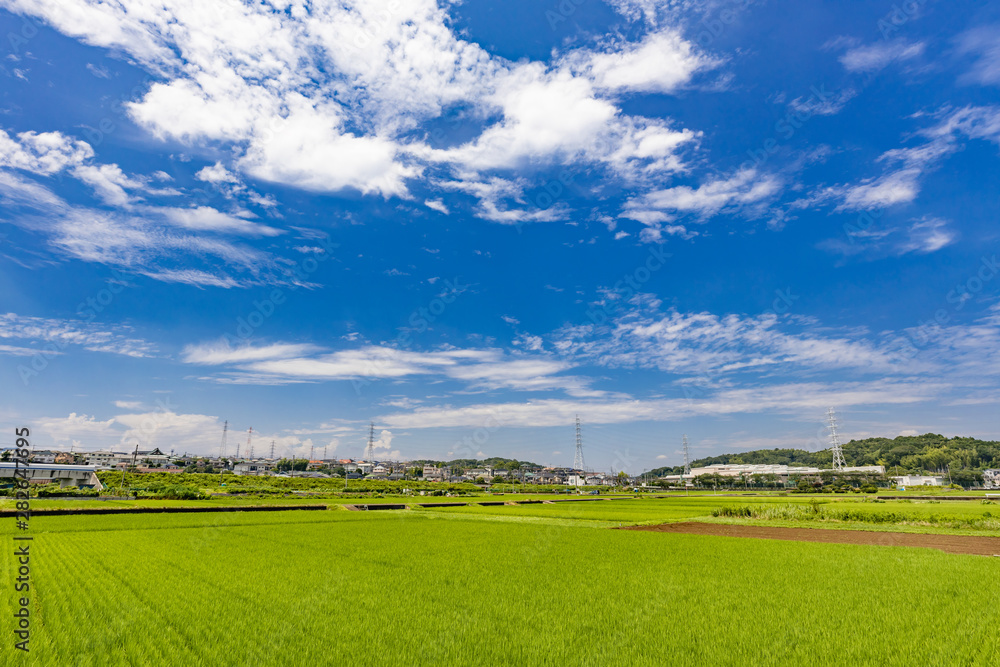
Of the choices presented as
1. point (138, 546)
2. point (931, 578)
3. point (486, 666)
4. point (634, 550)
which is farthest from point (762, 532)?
point (138, 546)

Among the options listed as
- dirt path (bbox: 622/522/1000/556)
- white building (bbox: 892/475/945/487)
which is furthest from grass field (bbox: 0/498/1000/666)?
white building (bbox: 892/475/945/487)

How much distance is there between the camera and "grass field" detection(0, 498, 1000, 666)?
9.14 metres

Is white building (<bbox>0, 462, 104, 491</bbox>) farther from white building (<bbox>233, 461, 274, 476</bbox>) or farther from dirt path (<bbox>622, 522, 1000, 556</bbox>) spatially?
dirt path (<bbox>622, 522, 1000, 556</bbox>)

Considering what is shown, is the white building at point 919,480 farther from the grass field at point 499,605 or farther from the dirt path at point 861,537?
the grass field at point 499,605

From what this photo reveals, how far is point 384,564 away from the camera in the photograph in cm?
1919

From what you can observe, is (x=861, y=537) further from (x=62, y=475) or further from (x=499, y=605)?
(x=62, y=475)

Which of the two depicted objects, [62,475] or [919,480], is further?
[919,480]

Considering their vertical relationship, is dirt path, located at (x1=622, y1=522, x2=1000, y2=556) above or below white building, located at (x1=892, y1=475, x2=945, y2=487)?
above

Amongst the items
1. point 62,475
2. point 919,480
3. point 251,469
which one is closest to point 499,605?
point 62,475

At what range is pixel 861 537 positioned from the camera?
3161 centimetres

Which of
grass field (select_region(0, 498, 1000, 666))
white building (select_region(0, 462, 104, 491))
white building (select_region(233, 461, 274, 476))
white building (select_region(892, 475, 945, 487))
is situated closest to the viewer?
grass field (select_region(0, 498, 1000, 666))

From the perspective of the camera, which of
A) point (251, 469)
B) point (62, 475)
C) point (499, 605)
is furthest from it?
point (251, 469)

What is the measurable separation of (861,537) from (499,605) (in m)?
31.9

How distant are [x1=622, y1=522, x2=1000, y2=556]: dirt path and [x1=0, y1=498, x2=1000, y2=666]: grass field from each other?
4.69 metres
